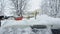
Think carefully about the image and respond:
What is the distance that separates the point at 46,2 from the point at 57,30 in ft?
15.6

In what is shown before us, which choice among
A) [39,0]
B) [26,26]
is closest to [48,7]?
[39,0]

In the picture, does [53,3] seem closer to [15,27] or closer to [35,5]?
[35,5]

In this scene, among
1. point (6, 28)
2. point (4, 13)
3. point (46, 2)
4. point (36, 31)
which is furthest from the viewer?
point (46, 2)

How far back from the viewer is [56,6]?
262 inches

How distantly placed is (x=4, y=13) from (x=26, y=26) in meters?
4.20

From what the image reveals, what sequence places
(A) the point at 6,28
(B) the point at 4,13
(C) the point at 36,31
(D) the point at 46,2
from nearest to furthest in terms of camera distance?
(C) the point at 36,31 → (A) the point at 6,28 → (B) the point at 4,13 → (D) the point at 46,2

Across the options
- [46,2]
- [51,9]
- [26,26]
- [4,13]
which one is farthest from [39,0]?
[26,26]

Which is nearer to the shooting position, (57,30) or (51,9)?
(57,30)

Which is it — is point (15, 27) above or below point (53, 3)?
below

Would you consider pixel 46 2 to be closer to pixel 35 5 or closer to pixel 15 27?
pixel 35 5

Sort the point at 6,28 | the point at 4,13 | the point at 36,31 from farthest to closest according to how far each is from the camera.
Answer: the point at 4,13 < the point at 6,28 < the point at 36,31

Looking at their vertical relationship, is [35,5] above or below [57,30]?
above

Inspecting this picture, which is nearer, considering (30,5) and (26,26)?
(26,26)

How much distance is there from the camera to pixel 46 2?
23.0 feet
